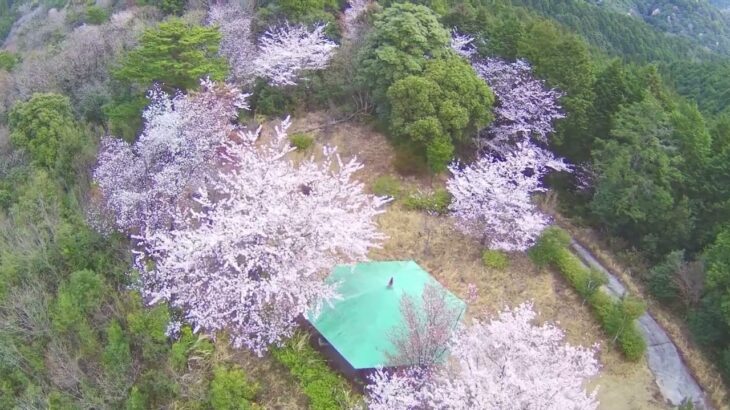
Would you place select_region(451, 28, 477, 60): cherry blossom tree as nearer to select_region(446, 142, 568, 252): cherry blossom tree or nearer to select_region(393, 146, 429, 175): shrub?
select_region(393, 146, 429, 175): shrub

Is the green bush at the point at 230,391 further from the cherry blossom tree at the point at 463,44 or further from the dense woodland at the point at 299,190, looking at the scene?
the cherry blossom tree at the point at 463,44

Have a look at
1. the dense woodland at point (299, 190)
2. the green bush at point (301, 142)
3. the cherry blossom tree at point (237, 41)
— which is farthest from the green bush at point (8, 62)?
the green bush at point (301, 142)

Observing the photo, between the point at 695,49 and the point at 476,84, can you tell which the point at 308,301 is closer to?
the point at 476,84

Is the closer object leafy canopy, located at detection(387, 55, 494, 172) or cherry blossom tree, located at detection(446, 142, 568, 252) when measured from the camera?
cherry blossom tree, located at detection(446, 142, 568, 252)

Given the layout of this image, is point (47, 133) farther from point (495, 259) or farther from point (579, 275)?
point (579, 275)

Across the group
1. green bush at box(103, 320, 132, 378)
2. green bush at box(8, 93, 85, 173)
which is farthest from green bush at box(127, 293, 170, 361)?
green bush at box(8, 93, 85, 173)

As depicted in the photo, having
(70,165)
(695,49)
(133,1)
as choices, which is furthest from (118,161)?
(695,49)
